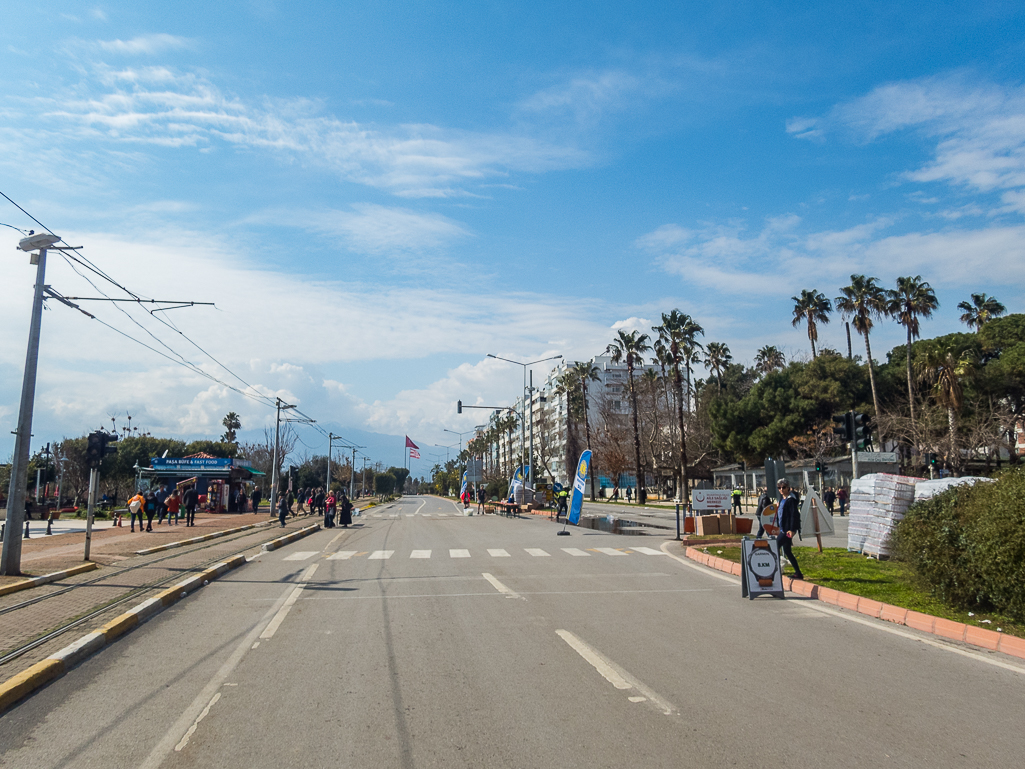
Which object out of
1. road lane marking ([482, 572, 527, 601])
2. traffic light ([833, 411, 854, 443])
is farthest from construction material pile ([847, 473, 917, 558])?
road lane marking ([482, 572, 527, 601])

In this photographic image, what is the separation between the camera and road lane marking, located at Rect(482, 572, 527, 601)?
12.2 meters

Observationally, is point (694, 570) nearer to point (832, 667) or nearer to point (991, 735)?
point (832, 667)

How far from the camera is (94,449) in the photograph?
16219 mm

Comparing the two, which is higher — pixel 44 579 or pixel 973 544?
pixel 973 544

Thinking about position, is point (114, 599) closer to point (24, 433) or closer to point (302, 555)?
point (24, 433)

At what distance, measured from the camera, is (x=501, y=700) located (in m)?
6.15

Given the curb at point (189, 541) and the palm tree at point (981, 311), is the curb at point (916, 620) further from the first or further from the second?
the palm tree at point (981, 311)

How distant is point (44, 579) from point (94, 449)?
3.54m

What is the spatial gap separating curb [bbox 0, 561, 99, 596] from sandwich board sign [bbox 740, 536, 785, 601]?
1191 centimetres

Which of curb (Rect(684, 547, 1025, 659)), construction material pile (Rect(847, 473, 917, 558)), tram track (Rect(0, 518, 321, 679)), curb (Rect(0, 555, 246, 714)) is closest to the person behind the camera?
curb (Rect(0, 555, 246, 714))

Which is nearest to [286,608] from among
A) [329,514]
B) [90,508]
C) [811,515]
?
[90,508]

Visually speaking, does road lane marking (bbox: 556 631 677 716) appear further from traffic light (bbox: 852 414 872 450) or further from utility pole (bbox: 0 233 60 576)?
traffic light (bbox: 852 414 872 450)

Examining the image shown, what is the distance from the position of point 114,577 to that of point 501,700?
11090 mm

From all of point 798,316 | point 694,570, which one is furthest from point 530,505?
point 694,570
